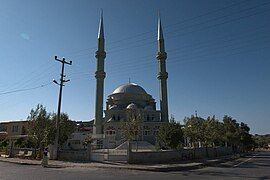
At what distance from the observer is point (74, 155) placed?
103 ft

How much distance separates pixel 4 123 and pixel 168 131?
4871 cm

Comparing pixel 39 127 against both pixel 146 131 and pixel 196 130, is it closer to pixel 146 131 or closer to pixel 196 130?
pixel 196 130

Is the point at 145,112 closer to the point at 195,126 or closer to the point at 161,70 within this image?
the point at 161,70

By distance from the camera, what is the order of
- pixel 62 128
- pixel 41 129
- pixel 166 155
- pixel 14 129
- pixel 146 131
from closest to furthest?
pixel 166 155 < pixel 41 129 < pixel 62 128 < pixel 14 129 < pixel 146 131

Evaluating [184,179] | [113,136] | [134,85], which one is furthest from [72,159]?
[134,85]

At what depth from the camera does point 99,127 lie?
72.1 meters

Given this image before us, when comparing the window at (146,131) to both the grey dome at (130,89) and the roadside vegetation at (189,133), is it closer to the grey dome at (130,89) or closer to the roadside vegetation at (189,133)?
the grey dome at (130,89)

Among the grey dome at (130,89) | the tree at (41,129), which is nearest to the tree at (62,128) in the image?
the tree at (41,129)

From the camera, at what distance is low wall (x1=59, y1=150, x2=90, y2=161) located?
30391 millimetres

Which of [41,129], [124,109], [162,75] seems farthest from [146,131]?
[41,129]

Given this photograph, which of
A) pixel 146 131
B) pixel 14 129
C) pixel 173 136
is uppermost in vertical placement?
pixel 146 131

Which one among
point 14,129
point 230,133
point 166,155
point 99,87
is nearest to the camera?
point 166,155

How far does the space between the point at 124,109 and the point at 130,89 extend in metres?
8.00

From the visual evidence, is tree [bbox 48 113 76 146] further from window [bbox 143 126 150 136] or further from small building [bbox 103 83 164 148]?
window [bbox 143 126 150 136]
